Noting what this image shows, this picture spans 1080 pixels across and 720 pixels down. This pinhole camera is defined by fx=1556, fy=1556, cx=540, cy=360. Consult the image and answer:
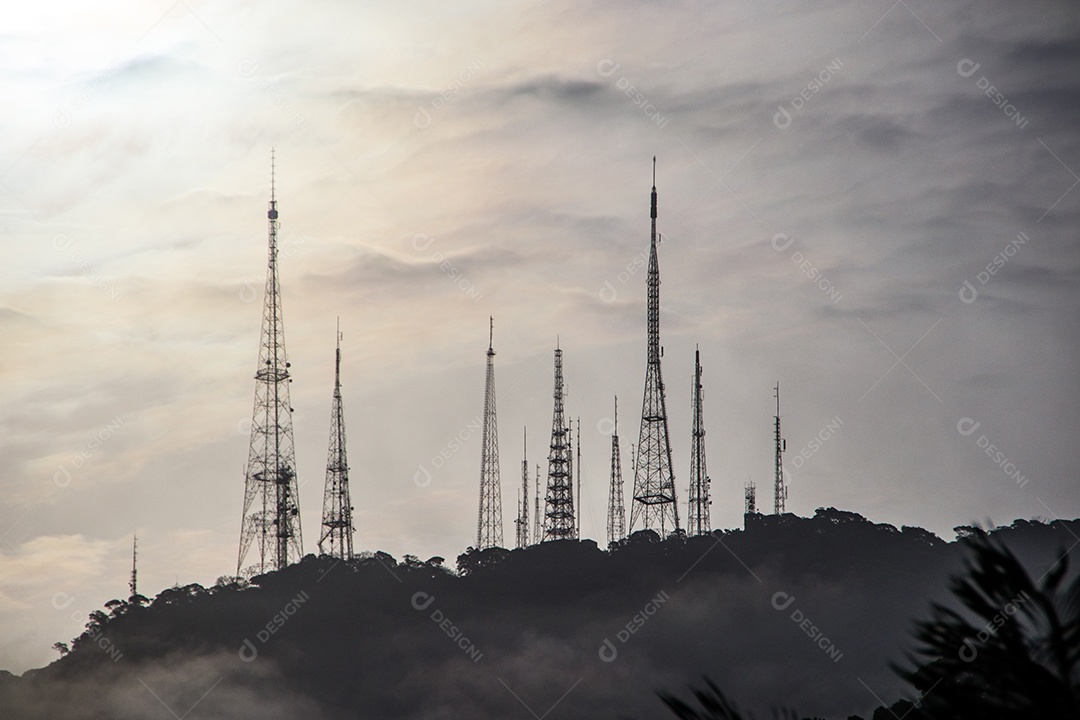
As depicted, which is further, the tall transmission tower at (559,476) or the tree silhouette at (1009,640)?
the tall transmission tower at (559,476)

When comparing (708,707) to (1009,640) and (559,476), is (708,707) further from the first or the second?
(559,476)

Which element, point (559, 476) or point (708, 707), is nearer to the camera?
point (708, 707)

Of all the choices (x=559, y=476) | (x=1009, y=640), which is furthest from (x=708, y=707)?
(x=559, y=476)

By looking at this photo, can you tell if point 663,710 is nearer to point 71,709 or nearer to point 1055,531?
point 1055,531

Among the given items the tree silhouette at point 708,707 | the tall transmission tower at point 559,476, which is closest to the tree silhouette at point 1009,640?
the tree silhouette at point 708,707

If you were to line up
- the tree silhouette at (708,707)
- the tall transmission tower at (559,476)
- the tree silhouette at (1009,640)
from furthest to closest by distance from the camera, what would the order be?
the tall transmission tower at (559,476) → the tree silhouette at (708,707) → the tree silhouette at (1009,640)

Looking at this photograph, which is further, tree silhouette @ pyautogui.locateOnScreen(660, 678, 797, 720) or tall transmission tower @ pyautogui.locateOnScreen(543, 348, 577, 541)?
tall transmission tower @ pyautogui.locateOnScreen(543, 348, 577, 541)

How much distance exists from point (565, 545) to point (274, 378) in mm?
79483

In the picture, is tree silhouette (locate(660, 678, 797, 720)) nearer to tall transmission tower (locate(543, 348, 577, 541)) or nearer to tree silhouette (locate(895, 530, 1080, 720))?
tree silhouette (locate(895, 530, 1080, 720))

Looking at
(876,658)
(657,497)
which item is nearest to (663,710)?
(876,658)

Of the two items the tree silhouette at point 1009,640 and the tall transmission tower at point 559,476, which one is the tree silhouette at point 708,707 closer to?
the tree silhouette at point 1009,640

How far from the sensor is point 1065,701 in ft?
41.3

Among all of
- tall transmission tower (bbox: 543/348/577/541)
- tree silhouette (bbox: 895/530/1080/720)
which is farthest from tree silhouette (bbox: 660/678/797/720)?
tall transmission tower (bbox: 543/348/577/541)

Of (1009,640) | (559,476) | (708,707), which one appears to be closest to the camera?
(1009,640)
